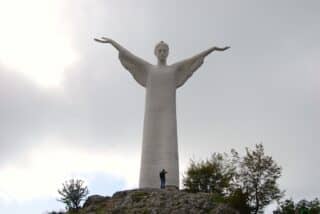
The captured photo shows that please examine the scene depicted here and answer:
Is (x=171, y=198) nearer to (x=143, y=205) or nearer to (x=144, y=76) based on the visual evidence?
(x=143, y=205)

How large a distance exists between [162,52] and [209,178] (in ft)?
30.0

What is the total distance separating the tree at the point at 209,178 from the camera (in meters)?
43.8

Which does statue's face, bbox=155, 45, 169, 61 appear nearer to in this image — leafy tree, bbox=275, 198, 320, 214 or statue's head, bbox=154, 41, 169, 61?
statue's head, bbox=154, 41, 169, 61

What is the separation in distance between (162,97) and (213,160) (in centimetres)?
714

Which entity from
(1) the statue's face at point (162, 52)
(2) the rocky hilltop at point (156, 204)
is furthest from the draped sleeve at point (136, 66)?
(2) the rocky hilltop at point (156, 204)

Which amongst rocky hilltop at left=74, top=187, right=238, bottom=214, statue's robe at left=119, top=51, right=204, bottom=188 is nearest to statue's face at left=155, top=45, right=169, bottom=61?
statue's robe at left=119, top=51, right=204, bottom=188

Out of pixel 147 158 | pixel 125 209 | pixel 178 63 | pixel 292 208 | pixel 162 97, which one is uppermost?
pixel 178 63

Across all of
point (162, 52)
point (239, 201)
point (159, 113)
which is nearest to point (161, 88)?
point (159, 113)

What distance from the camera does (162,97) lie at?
43875 mm

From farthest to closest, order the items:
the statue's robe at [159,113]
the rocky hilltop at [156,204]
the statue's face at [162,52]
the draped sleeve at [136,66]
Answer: the draped sleeve at [136,66] → the statue's face at [162,52] → the statue's robe at [159,113] → the rocky hilltop at [156,204]

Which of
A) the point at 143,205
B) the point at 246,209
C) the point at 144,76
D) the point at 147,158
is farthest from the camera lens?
the point at 144,76

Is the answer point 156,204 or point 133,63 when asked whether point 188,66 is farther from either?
point 156,204

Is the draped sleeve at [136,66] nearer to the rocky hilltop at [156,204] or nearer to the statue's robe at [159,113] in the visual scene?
the statue's robe at [159,113]

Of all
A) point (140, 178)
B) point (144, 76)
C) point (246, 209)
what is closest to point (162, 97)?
point (144, 76)
